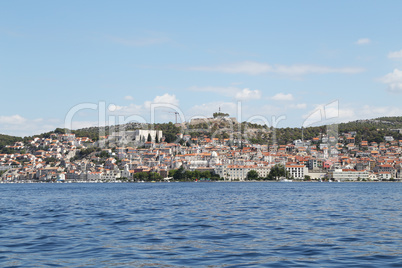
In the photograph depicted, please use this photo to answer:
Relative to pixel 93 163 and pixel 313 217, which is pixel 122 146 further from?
pixel 313 217

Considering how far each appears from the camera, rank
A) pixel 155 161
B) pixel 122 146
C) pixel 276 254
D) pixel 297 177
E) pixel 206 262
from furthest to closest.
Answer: pixel 122 146, pixel 155 161, pixel 297 177, pixel 276 254, pixel 206 262

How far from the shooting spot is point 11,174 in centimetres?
16675

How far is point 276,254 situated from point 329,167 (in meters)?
140

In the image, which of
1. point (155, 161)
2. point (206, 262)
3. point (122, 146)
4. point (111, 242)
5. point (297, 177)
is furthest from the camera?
point (122, 146)

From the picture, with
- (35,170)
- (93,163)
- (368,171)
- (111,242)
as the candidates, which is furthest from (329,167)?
(111,242)

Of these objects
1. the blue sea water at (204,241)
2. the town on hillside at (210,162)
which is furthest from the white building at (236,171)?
the blue sea water at (204,241)

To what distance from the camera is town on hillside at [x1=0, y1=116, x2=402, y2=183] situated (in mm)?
137625

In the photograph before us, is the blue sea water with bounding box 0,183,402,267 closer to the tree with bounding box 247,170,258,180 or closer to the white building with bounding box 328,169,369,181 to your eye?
the tree with bounding box 247,170,258,180

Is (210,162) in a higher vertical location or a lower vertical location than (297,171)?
higher

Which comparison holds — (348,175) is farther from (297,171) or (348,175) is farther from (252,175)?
(252,175)

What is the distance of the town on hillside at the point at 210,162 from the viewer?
452 ft

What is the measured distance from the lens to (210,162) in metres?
150

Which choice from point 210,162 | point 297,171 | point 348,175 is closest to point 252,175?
point 297,171

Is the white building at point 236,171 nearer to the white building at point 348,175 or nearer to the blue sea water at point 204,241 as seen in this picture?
the white building at point 348,175
